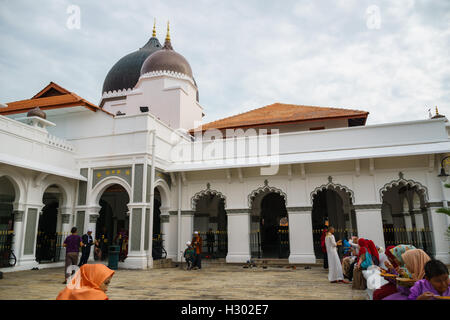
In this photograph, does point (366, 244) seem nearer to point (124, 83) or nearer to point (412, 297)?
point (412, 297)

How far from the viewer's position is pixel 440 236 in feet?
33.5

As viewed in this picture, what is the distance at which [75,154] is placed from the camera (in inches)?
495

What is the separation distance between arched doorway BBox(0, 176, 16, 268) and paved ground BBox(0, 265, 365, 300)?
2.83 feet

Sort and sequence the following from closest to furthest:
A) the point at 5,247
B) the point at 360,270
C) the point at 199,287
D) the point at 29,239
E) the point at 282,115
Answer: the point at 360,270
the point at 199,287
the point at 5,247
the point at 29,239
the point at 282,115

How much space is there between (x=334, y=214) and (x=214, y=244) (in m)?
5.68

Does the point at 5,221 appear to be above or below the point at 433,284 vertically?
above

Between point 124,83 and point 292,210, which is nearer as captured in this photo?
point 292,210

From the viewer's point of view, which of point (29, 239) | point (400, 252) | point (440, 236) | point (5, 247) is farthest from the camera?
point (29, 239)

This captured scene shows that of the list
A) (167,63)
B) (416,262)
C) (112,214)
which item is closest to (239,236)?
(112,214)

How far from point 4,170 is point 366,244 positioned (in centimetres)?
992

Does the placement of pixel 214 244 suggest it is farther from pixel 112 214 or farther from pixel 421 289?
pixel 421 289

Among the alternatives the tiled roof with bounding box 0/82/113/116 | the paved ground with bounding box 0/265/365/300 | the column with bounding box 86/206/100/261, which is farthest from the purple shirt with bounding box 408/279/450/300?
the tiled roof with bounding box 0/82/113/116

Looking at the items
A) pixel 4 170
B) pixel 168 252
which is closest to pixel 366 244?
pixel 168 252

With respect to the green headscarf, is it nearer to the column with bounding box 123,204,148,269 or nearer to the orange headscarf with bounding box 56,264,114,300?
the orange headscarf with bounding box 56,264,114,300
